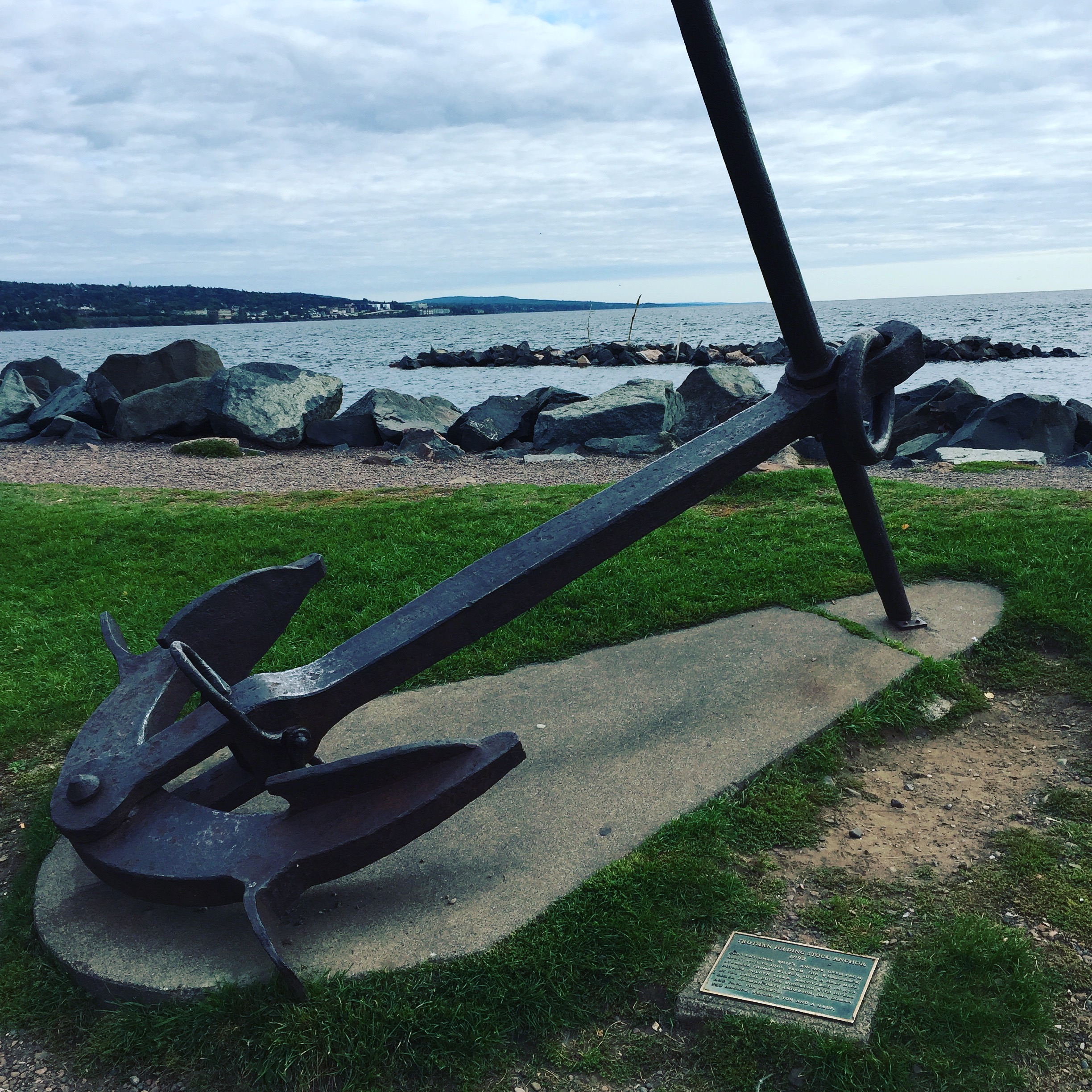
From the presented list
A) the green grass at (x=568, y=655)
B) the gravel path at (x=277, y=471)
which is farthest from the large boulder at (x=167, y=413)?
the green grass at (x=568, y=655)

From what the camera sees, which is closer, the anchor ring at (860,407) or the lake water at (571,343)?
the anchor ring at (860,407)

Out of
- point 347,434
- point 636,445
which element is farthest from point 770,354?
point 636,445

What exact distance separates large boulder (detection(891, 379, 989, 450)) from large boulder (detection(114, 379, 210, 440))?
31.8 feet

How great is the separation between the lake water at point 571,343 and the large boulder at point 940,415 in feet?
16.1

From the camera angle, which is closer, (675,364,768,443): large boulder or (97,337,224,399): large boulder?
(675,364,768,443): large boulder

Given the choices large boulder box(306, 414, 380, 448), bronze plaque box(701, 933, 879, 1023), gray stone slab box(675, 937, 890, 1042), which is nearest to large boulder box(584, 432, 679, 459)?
large boulder box(306, 414, 380, 448)

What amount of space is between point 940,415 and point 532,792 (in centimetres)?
1181

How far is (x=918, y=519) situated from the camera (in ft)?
18.2

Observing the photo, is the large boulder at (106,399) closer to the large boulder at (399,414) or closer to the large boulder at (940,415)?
the large boulder at (399,414)

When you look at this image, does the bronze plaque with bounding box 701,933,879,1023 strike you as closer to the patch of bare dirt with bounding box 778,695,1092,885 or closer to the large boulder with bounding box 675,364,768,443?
the patch of bare dirt with bounding box 778,695,1092,885

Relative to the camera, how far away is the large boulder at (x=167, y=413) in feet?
43.0

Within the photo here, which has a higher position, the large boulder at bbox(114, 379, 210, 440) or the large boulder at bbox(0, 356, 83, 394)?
the large boulder at bbox(0, 356, 83, 394)

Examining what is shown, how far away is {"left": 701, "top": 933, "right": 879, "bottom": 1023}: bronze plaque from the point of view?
6.39ft

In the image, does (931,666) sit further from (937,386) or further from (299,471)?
(937,386)
